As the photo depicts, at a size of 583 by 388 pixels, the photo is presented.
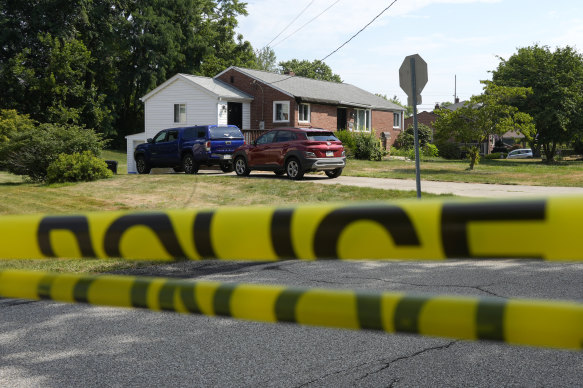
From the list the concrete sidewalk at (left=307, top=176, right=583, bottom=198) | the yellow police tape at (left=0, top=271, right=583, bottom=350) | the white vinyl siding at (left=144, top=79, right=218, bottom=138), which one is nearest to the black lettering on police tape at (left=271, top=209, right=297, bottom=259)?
the yellow police tape at (left=0, top=271, right=583, bottom=350)

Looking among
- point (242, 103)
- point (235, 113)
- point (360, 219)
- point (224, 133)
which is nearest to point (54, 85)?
point (235, 113)

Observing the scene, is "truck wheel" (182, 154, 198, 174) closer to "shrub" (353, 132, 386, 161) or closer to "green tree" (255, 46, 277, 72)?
"shrub" (353, 132, 386, 161)

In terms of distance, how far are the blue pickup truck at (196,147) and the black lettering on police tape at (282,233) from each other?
21.9 meters

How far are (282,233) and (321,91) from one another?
4120 cm

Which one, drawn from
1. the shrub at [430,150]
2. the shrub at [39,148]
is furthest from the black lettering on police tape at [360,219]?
the shrub at [430,150]

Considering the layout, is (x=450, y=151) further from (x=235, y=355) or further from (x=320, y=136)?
(x=235, y=355)

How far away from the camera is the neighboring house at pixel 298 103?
37.8 m

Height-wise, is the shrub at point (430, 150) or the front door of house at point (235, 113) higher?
the front door of house at point (235, 113)

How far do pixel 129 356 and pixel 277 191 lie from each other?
12.5 meters

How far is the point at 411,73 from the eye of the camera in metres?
10.8

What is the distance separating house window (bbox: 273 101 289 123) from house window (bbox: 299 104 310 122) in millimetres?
1052

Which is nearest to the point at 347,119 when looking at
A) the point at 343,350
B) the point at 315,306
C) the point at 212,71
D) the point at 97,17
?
the point at 212,71

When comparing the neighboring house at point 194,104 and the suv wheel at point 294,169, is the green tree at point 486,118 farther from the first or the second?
the neighboring house at point 194,104

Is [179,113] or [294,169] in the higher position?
[179,113]
